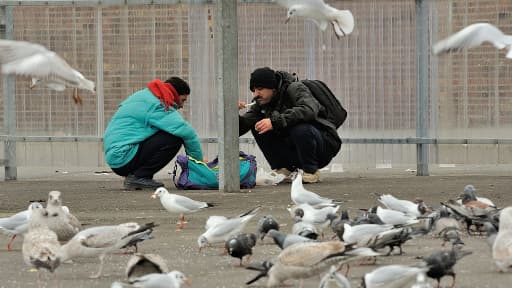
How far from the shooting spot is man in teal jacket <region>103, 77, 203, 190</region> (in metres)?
14.9

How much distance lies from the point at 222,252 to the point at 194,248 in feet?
0.92

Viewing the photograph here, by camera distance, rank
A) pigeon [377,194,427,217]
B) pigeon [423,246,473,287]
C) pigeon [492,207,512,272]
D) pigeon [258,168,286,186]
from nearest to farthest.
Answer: pigeon [423,246,473,287] < pigeon [492,207,512,272] < pigeon [377,194,427,217] < pigeon [258,168,286,186]

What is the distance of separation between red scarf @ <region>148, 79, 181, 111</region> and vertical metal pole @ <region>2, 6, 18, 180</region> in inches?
137

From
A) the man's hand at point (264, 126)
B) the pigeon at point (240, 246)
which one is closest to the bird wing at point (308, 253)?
the pigeon at point (240, 246)

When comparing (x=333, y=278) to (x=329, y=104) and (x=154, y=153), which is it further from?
(x=329, y=104)

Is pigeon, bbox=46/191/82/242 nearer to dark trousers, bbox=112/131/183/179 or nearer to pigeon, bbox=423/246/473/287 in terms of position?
pigeon, bbox=423/246/473/287

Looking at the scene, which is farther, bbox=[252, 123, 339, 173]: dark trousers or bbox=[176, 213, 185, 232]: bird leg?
bbox=[252, 123, 339, 173]: dark trousers

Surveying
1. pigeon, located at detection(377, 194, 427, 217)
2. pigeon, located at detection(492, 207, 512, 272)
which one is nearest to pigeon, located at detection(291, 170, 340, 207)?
pigeon, located at detection(377, 194, 427, 217)

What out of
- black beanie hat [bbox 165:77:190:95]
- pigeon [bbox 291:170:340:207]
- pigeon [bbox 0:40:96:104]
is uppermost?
pigeon [bbox 0:40:96:104]

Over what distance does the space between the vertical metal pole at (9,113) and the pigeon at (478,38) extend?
6698 mm

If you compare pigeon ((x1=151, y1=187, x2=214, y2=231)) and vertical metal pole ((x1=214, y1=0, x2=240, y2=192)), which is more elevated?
vertical metal pole ((x1=214, y1=0, x2=240, y2=192))

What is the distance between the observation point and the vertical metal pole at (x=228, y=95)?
14.5 m

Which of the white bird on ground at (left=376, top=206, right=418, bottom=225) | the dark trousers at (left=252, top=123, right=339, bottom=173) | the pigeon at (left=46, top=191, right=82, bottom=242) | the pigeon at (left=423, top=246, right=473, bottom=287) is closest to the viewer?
the pigeon at (left=423, top=246, right=473, bottom=287)

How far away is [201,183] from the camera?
49.3 ft
